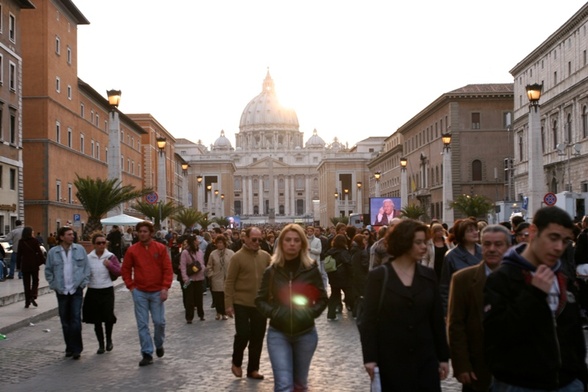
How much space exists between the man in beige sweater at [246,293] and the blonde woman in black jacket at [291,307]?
2.19 metres

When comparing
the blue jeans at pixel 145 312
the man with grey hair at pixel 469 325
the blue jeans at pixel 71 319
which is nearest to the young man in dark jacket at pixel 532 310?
the man with grey hair at pixel 469 325

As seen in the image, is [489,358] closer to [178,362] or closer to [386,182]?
[178,362]

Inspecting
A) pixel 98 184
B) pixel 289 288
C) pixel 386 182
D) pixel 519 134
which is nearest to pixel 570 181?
pixel 519 134

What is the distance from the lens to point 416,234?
20.1 feet

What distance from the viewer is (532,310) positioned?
474 cm

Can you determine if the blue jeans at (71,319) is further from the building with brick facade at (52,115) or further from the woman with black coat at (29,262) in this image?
the building with brick facade at (52,115)

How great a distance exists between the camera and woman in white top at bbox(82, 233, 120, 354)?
487 inches

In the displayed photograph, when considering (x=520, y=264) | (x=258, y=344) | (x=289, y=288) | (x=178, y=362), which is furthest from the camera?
(x=178, y=362)

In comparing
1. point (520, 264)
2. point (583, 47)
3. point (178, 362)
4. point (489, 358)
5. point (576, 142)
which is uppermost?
point (583, 47)

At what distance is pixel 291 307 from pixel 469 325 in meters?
1.63

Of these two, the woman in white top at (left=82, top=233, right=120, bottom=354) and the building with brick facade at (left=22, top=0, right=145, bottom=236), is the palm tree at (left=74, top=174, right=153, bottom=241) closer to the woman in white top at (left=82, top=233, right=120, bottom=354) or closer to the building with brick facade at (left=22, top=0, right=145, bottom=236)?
the building with brick facade at (left=22, top=0, right=145, bottom=236)

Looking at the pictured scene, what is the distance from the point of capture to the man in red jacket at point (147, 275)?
11.6m

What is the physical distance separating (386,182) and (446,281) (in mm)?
104605

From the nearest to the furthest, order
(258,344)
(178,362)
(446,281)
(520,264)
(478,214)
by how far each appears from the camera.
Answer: (520,264), (446,281), (258,344), (178,362), (478,214)
